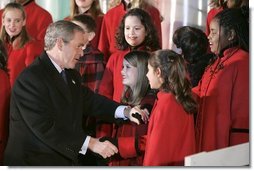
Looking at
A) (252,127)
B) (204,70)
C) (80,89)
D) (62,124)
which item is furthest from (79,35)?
(252,127)

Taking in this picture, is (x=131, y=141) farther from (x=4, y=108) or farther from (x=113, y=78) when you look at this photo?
(x=4, y=108)

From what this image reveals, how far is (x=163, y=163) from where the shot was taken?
221cm

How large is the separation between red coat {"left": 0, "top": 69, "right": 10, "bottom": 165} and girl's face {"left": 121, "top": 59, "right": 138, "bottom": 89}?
50 cm

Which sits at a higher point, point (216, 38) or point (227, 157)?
point (216, 38)

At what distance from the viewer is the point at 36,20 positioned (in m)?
2.29

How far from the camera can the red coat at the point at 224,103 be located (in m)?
2.24

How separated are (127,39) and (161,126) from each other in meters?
0.40

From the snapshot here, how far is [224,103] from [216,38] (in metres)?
0.28

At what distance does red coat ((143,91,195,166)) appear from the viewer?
219 centimetres

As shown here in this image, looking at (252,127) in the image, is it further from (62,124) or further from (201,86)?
(62,124)

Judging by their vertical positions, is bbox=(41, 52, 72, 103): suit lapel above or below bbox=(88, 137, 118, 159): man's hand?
above

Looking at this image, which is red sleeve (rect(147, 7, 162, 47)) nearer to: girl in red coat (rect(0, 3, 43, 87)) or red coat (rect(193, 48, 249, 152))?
red coat (rect(193, 48, 249, 152))

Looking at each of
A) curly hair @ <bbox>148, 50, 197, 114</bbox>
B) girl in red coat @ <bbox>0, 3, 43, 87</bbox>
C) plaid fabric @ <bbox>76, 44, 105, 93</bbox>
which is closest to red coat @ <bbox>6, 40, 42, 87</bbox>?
girl in red coat @ <bbox>0, 3, 43, 87</bbox>

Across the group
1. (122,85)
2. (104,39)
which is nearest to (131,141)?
(122,85)
